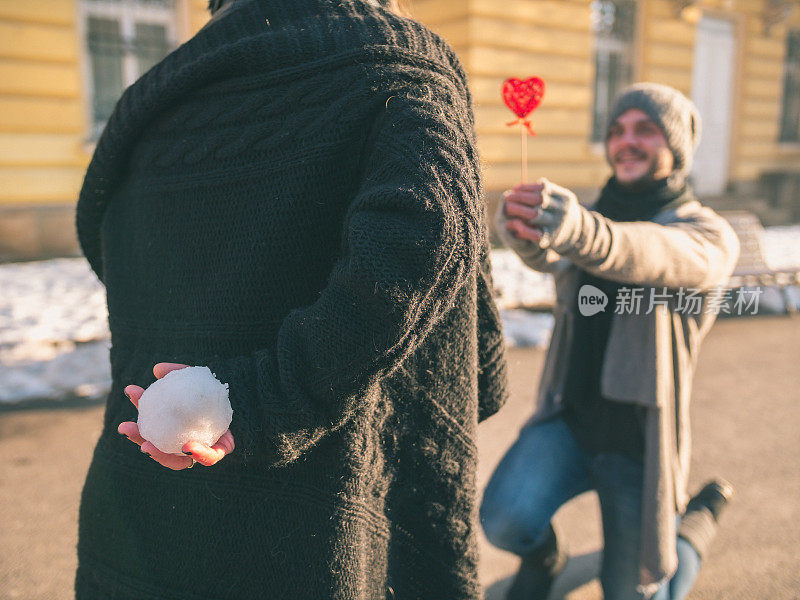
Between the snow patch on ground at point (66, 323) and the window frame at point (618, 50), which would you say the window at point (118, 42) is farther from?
the window frame at point (618, 50)

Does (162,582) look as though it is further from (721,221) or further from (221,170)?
(721,221)

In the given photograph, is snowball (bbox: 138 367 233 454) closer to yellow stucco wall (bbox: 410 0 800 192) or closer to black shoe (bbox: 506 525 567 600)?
black shoe (bbox: 506 525 567 600)

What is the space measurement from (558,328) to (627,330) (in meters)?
0.29

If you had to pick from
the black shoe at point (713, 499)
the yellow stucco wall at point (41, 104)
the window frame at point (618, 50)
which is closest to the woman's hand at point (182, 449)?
the black shoe at point (713, 499)

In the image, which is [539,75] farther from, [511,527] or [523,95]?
[511,527]

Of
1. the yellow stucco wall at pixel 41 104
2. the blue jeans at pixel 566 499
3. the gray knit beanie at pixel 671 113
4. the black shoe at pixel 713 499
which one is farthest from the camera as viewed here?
the yellow stucco wall at pixel 41 104

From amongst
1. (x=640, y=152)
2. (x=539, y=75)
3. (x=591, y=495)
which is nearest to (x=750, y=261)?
(x=591, y=495)

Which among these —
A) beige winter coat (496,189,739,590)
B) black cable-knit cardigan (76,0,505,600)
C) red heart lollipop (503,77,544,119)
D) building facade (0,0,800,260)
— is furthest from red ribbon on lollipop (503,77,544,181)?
building facade (0,0,800,260)

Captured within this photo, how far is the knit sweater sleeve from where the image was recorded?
3.42ft

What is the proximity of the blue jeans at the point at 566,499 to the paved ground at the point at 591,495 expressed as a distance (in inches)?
19.9

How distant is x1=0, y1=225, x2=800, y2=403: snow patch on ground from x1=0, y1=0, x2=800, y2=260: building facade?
1255mm

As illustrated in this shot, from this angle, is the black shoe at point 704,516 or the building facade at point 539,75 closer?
the black shoe at point 704,516

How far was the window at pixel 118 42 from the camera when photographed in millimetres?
8734

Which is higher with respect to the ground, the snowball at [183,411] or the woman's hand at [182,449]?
the snowball at [183,411]
